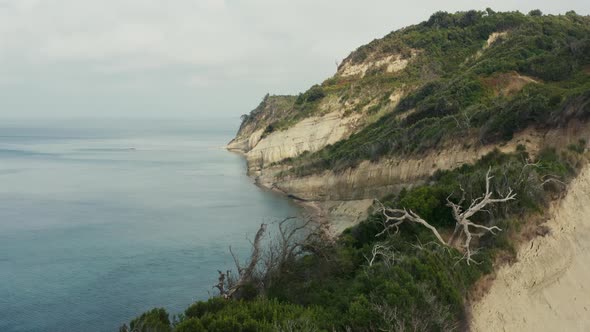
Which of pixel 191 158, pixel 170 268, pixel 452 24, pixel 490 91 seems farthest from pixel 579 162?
pixel 191 158

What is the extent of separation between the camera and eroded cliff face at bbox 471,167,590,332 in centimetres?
1783

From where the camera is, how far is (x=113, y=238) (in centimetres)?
4409

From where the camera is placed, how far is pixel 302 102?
296 ft

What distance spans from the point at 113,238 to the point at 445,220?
30.2 meters

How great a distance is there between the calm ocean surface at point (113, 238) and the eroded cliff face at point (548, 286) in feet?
55.1

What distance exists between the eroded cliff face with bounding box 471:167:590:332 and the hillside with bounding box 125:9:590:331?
0.05 m

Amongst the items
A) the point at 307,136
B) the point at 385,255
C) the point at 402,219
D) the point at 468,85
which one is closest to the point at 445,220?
the point at 402,219

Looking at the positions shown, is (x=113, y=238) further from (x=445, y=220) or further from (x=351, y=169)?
(x=445, y=220)

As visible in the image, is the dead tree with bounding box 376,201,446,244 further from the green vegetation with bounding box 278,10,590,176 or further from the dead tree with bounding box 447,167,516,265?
the green vegetation with bounding box 278,10,590,176

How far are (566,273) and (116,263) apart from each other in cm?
2798

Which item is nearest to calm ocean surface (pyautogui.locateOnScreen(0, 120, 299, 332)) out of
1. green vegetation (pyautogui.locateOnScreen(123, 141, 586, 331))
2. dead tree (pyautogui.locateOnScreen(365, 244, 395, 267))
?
green vegetation (pyautogui.locateOnScreen(123, 141, 586, 331))

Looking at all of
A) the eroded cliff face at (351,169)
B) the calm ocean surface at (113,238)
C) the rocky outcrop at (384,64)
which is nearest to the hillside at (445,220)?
the eroded cliff face at (351,169)

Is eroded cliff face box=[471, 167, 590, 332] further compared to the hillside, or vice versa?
eroded cliff face box=[471, 167, 590, 332]

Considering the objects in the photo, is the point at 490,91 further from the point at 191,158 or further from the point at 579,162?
the point at 191,158
